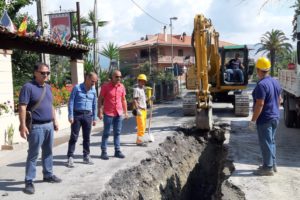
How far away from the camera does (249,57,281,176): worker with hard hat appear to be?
6.63 m

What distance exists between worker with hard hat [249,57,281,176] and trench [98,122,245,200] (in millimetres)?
819

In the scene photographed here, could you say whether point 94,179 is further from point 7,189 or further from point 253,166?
point 253,166

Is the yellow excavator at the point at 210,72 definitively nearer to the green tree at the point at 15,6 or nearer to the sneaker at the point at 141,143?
the sneaker at the point at 141,143

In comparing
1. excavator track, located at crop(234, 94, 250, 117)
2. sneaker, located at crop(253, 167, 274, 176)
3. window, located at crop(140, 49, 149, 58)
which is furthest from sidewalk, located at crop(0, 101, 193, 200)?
Result: window, located at crop(140, 49, 149, 58)

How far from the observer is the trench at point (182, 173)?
282 inches

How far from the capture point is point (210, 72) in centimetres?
1681

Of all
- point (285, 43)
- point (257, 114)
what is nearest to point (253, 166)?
point (257, 114)

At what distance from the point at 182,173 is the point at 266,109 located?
140 inches

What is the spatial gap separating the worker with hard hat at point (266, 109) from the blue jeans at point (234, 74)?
9.88m

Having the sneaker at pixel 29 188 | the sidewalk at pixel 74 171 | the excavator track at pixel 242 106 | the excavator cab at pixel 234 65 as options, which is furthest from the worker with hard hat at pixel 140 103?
the excavator cab at pixel 234 65

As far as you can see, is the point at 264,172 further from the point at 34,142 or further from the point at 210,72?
the point at 210,72

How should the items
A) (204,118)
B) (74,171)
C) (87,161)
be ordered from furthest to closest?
1. (204,118)
2. (87,161)
3. (74,171)

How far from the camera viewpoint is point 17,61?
67.1ft

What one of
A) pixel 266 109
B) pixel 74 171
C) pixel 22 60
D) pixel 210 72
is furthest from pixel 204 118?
pixel 22 60
